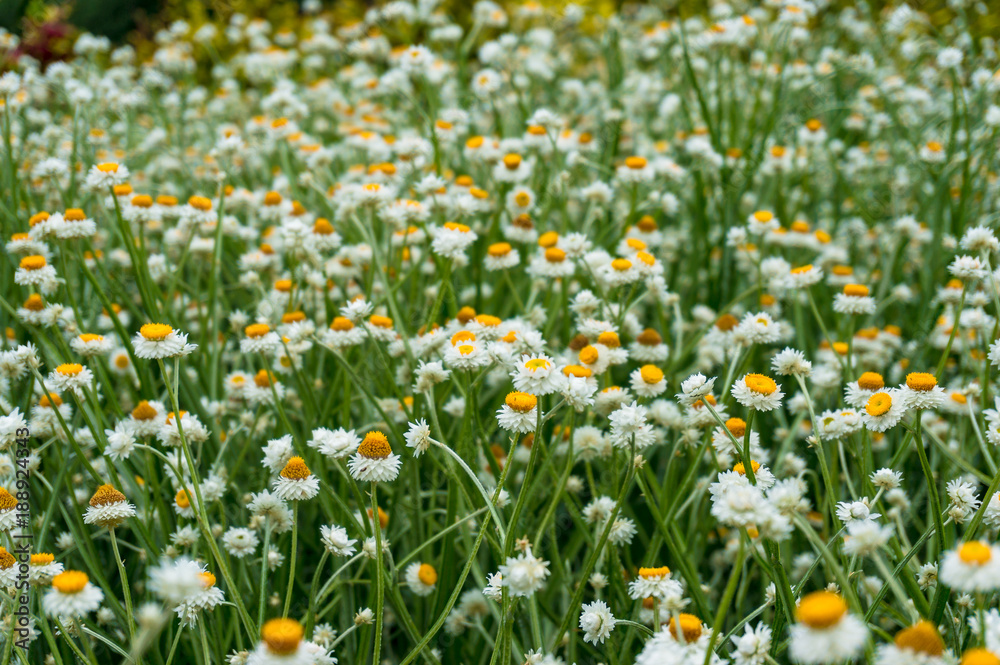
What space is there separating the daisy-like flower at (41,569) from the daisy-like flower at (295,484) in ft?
1.07

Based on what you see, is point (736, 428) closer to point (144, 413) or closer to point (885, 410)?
point (885, 410)

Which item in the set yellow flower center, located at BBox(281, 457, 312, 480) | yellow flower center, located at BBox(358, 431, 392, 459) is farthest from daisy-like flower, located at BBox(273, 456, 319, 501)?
yellow flower center, located at BBox(358, 431, 392, 459)

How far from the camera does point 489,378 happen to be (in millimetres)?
1881

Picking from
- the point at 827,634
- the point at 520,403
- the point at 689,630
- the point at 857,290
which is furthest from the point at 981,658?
the point at 857,290

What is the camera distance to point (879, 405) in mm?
1195

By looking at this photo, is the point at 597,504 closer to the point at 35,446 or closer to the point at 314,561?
the point at 314,561

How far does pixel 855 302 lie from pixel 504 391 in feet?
2.88

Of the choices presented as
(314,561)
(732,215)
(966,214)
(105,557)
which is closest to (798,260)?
(732,215)

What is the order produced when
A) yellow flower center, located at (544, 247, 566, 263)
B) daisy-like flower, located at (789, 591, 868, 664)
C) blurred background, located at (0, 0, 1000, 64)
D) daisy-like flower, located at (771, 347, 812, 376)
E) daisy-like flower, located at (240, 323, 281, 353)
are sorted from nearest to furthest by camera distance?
1. daisy-like flower, located at (789, 591, 868, 664)
2. daisy-like flower, located at (771, 347, 812, 376)
3. daisy-like flower, located at (240, 323, 281, 353)
4. yellow flower center, located at (544, 247, 566, 263)
5. blurred background, located at (0, 0, 1000, 64)

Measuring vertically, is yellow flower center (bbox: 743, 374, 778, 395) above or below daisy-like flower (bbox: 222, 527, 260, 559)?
above

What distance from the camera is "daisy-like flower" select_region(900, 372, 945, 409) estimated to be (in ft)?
3.87

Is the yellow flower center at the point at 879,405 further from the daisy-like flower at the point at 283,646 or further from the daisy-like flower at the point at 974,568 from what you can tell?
the daisy-like flower at the point at 283,646

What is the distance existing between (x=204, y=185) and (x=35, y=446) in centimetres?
141

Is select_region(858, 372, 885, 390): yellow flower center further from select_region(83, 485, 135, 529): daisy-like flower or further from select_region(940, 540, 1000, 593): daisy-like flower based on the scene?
select_region(83, 485, 135, 529): daisy-like flower
